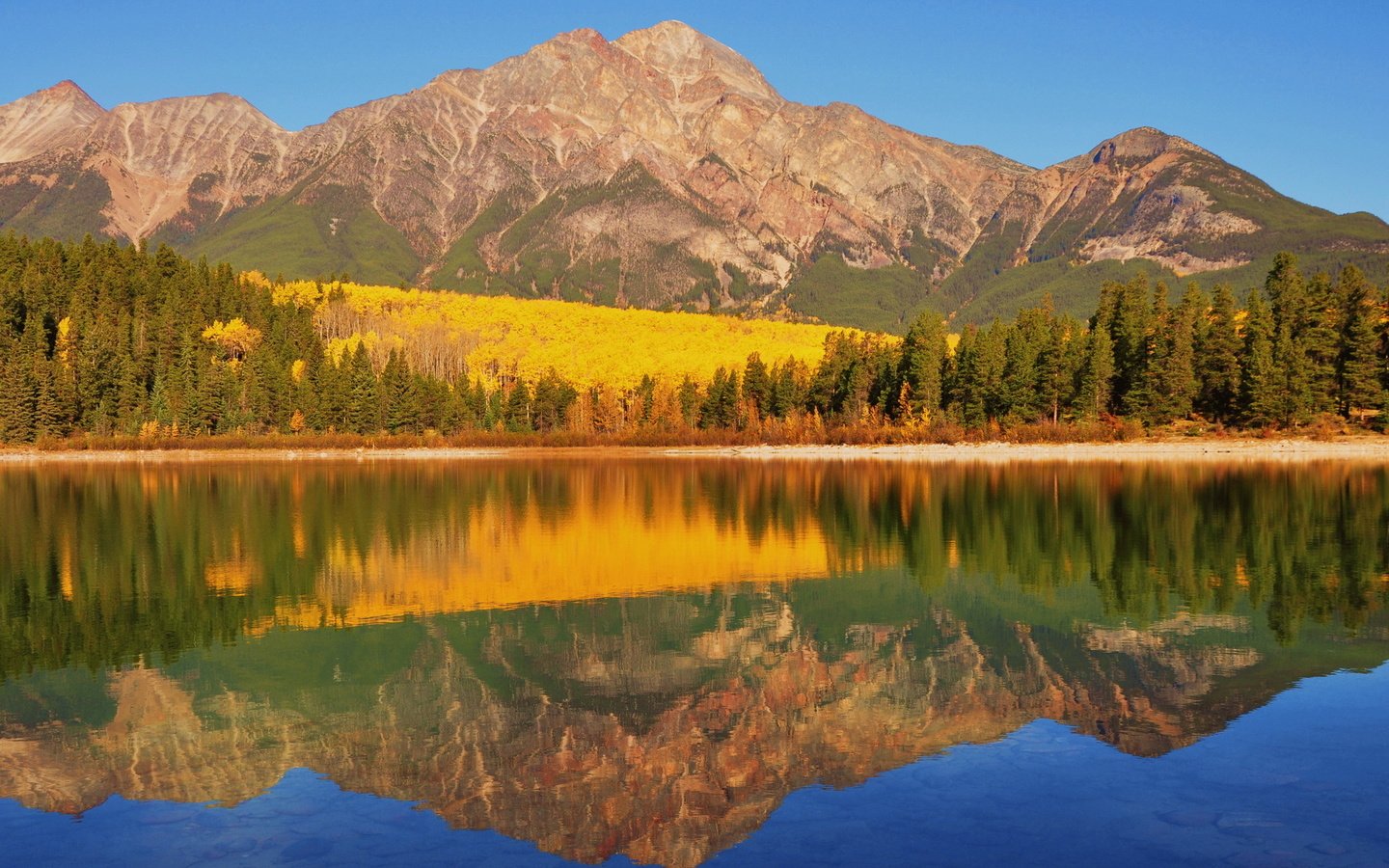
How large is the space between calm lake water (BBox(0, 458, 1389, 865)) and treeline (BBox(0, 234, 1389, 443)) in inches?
2987

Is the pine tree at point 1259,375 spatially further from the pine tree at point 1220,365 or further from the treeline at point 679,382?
the pine tree at point 1220,365

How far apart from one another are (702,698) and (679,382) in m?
156

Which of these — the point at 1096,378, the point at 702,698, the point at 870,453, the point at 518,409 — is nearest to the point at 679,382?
the point at 518,409

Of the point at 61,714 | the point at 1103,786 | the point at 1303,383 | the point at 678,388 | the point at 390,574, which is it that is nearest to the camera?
the point at 1103,786

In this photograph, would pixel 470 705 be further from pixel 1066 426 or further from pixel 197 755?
pixel 1066 426

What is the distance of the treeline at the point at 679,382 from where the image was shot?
11238 centimetres

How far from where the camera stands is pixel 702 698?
68.4 feet

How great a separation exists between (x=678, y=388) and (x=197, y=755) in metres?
153

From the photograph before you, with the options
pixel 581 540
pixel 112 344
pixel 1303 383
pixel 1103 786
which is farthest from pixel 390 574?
pixel 112 344

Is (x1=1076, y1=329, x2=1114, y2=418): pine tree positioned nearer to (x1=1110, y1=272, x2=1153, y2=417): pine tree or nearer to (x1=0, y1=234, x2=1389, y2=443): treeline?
(x1=0, y1=234, x2=1389, y2=443): treeline

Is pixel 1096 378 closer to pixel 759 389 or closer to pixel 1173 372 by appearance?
pixel 1173 372

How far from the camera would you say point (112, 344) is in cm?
14312

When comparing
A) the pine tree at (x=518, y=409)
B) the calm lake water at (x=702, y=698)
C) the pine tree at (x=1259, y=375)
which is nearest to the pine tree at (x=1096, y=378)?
the pine tree at (x=1259, y=375)

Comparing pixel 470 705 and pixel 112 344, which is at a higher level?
pixel 112 344
